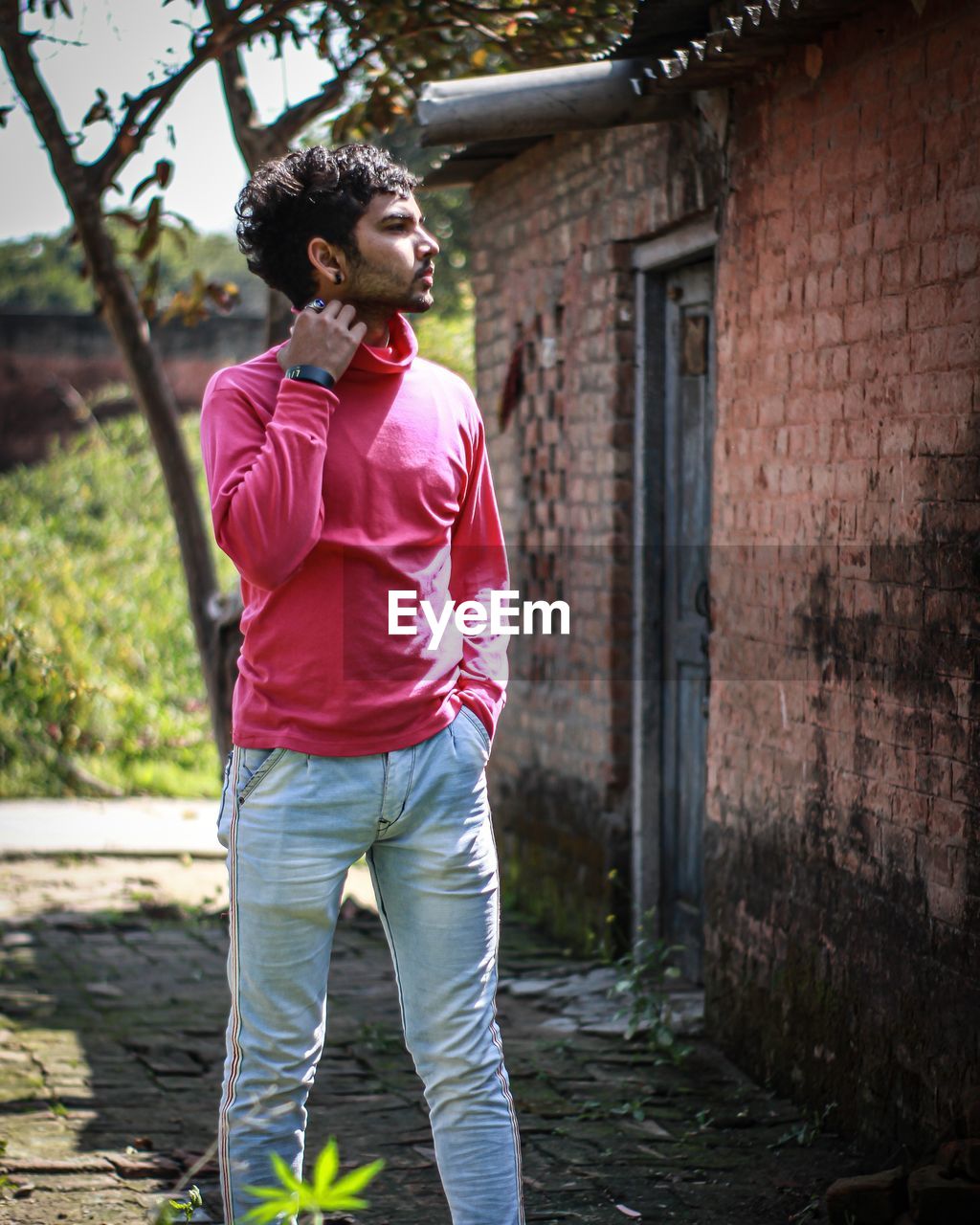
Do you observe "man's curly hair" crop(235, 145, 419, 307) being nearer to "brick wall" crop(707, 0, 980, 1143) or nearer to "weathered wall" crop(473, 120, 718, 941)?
"brick wall" crop(707, 0, 980, 1143)

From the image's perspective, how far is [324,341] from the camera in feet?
8.98

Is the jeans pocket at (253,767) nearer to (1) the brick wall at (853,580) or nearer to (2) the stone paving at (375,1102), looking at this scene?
(2) the stone paving at (375,1102)

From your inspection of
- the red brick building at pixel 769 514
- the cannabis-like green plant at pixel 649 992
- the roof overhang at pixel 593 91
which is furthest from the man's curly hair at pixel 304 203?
the cannabis-like green plant at pixel 649 992

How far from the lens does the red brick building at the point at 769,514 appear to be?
378cm

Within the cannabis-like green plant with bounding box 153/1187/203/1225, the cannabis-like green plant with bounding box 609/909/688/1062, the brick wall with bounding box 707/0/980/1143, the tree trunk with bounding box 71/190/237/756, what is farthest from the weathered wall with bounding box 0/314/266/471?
the cannabis-like green plant with bounding box 153/1187/203/1225

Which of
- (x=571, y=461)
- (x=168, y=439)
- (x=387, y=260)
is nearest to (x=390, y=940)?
(x=387, y=260)

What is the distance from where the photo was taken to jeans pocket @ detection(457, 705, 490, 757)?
2.94 metres

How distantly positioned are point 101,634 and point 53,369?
30.0ft

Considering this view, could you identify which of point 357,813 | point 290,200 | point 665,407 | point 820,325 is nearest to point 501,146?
point 665,407

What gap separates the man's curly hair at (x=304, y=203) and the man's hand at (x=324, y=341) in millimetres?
137

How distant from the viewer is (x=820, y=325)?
14.6 ft

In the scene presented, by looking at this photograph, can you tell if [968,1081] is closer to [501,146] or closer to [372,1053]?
[372,1053]

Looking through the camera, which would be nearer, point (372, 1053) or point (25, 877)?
point (372, 1053)

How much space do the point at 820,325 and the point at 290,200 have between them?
6.85ft
